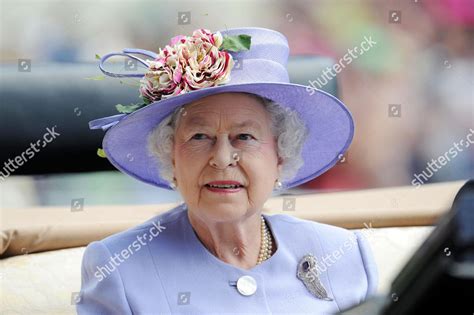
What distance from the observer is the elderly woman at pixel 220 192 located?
1960 mm

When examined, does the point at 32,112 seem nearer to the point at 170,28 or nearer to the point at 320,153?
the point at 170,28

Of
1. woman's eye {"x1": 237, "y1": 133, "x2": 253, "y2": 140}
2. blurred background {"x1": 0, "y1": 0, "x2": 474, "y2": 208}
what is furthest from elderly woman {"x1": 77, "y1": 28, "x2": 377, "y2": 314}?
blurred background {"x1": 0, "y1": 0, "x2": 474, "y2": 208}

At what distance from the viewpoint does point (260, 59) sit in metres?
2.05

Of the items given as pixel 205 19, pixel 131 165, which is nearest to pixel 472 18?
pixel 205 19

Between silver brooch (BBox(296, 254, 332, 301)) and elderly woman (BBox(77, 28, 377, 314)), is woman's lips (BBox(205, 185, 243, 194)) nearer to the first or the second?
elderly woman (BBox(77, 28, 377, 314))

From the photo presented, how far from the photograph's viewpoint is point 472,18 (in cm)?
465

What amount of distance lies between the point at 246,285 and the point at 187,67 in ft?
1.69

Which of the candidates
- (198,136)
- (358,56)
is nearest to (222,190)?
(198,136)

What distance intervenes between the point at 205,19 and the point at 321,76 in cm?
131

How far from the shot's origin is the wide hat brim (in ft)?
6.52

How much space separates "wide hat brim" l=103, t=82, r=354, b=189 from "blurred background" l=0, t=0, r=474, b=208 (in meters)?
1.31

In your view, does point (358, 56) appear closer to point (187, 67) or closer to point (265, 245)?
point (265, 245)

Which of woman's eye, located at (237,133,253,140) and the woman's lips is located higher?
woman's eye, located at (237,133,253,140)

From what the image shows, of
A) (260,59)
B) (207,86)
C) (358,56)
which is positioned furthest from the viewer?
(358,56)
